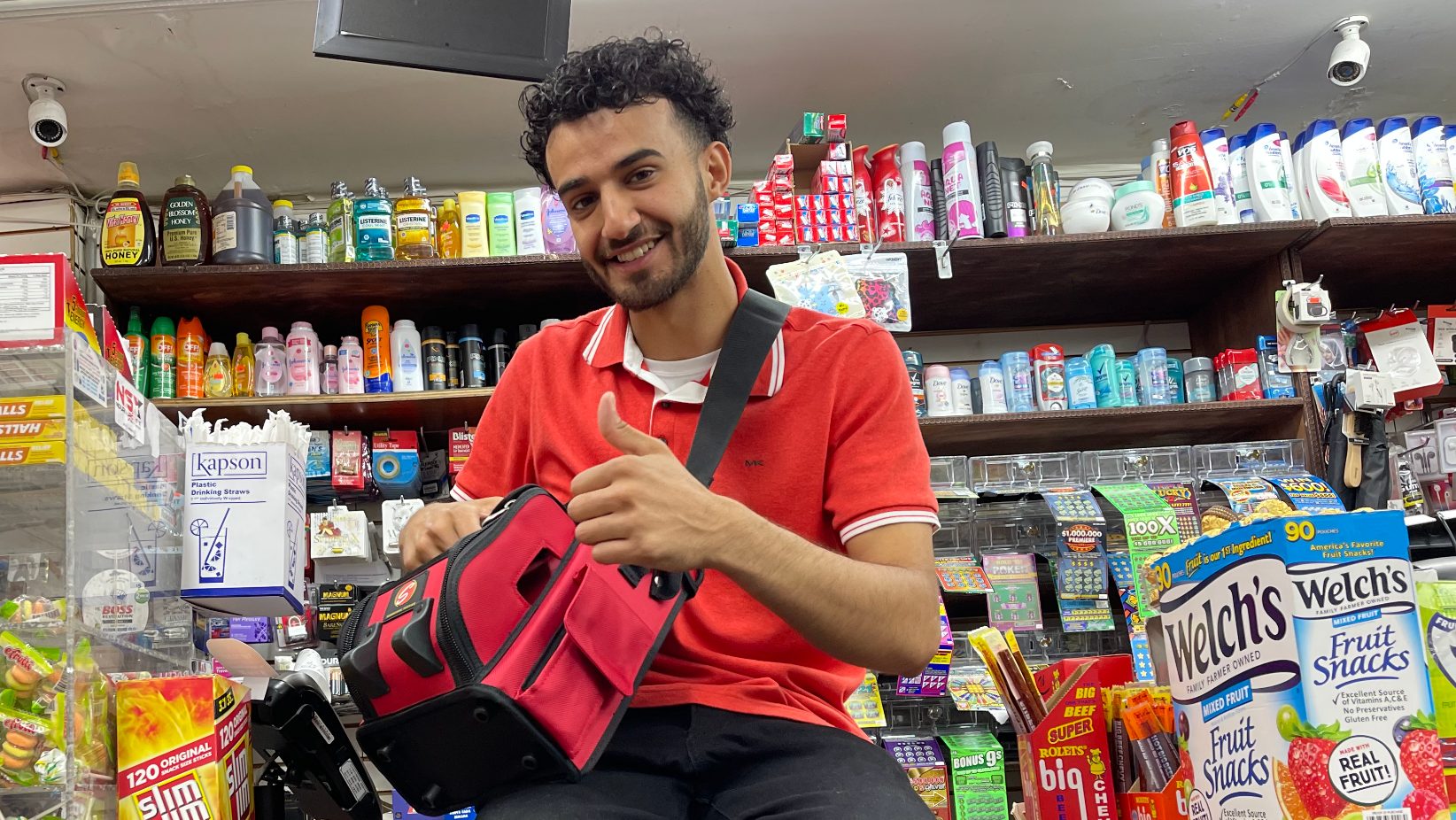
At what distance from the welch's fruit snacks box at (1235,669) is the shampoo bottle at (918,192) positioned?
78.0 inches

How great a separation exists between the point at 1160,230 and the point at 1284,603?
7.12 feet

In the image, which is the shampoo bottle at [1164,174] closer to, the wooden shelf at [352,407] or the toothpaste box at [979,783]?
the toothpaste box at [979,783]

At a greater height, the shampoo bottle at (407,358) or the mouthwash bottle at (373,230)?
the mouthwash bottle at (373,230)

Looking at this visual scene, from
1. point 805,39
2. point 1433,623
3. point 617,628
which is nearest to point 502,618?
point 617,628

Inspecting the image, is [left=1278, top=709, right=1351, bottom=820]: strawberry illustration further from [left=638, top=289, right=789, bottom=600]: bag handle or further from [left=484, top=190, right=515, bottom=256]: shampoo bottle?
[left=484, top=190, right=515, bottom=256]: shampoo bottle

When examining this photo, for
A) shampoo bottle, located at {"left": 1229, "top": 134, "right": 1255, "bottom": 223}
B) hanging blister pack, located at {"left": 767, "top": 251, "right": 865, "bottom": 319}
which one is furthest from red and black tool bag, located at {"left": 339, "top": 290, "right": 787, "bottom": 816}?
shampoo bottle, located at {"left": 1229, "top": 134, "right": 1255, "bottom": 223}

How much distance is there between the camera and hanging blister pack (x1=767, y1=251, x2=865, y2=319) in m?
3.32

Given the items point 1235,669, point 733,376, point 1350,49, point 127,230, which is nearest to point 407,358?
point 127,230

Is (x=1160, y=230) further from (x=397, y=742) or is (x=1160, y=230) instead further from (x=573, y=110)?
(x=397, y=742)

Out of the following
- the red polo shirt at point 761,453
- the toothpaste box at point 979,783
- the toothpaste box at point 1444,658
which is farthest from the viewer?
the toothpaste box at point 979,783

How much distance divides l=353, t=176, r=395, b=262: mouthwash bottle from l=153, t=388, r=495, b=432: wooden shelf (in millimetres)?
420

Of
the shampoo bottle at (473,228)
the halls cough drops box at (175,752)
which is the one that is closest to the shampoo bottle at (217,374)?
the shampoo bottle at (473,228)

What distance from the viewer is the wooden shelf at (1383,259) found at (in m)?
3.62

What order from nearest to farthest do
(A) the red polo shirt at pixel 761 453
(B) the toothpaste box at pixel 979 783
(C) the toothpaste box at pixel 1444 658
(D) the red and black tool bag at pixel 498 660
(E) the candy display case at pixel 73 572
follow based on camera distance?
(D) the red and black tool bag at pixel 498 660
(A) the red polo shirt at pixel 761 453
(E) the candy display case at pixel 73 572
(C) the toothpaste box at pixel 1444 658
(B) the toothpaste box at pixel 979 783
